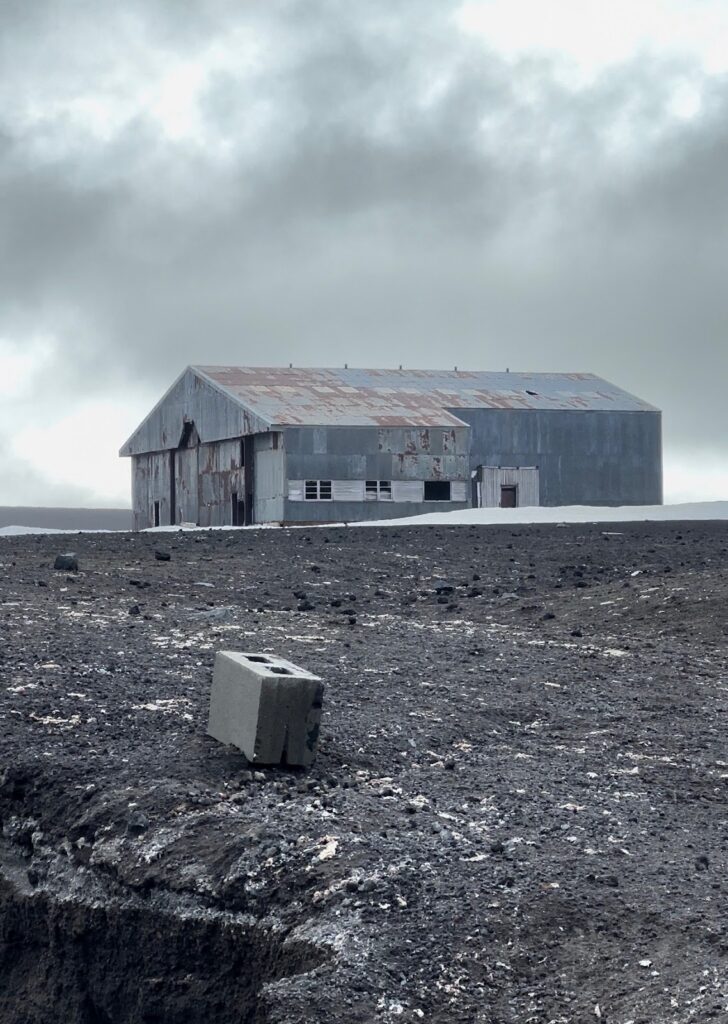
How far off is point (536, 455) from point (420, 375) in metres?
5.70

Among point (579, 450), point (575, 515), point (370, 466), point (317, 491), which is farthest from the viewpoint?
point (579, 450)

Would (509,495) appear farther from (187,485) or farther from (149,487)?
(149,487)

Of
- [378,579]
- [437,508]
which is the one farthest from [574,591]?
[437,508]

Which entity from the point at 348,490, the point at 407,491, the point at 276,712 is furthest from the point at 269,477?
the point at 276,712

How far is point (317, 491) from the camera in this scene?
3672 centimetres

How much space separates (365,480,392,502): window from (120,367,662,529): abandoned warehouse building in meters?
0.04

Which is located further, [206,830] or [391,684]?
[391,684]

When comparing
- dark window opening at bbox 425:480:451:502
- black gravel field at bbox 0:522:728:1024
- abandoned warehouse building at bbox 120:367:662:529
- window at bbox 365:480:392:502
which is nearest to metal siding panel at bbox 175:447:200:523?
abandoned warehouse building at bbox 120:367:662:529

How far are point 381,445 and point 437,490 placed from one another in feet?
→ 7.40

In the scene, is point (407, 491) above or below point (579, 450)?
below

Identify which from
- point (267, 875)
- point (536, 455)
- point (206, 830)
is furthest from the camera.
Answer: point (536, 455)

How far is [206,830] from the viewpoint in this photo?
5.46 metres

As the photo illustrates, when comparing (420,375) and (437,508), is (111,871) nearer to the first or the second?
(437,508)

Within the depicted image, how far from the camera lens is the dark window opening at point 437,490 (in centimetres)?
3762
